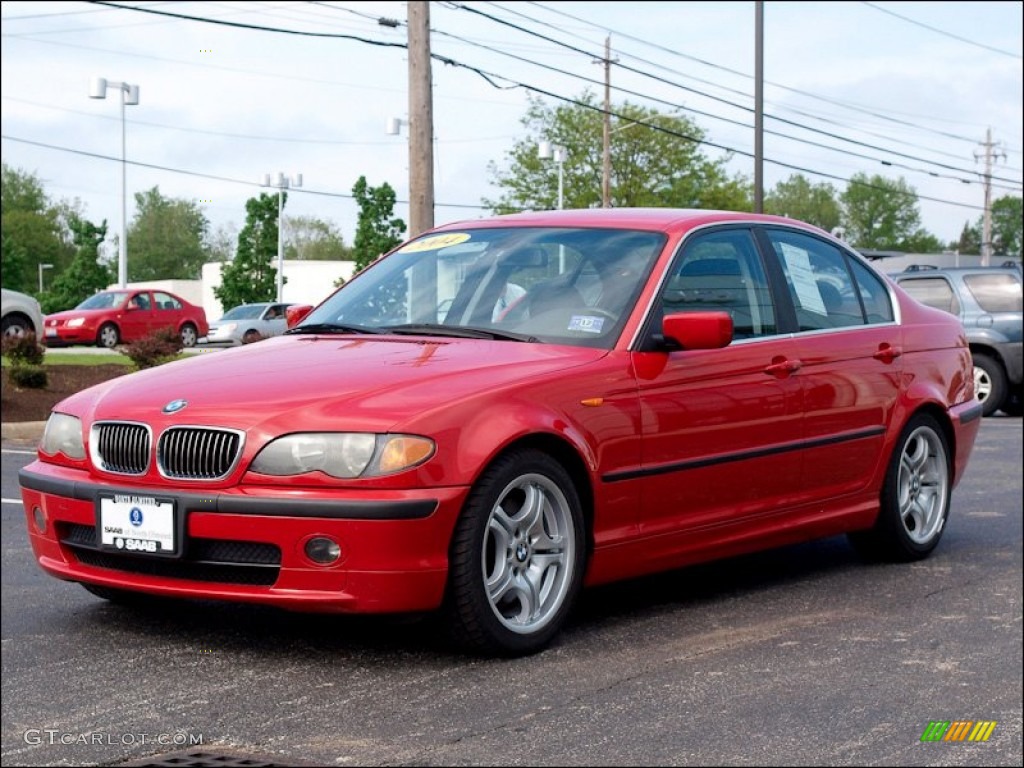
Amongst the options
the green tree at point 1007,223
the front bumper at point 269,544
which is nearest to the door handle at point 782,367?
the green tree at point 1007,223

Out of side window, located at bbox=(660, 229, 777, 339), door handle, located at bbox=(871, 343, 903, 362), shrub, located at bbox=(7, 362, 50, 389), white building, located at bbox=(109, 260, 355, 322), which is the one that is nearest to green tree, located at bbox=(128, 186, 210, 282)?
white building, located at bbox=(109, 260, 355, 322)

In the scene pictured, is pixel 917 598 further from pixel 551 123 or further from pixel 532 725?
pixel 551 123

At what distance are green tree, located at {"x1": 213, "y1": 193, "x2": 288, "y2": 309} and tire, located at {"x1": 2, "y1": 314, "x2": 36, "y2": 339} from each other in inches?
11.5

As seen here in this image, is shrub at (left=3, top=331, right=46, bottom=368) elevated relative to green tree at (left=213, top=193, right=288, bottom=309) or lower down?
lower down

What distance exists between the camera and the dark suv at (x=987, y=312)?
17.8 metres

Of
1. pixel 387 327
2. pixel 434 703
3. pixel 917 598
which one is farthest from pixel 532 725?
pixel 917 598

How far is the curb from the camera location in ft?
8.38

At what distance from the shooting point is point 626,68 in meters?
2.93

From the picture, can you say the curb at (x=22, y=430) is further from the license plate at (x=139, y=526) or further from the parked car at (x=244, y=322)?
the parked car at (x=244, y=322)

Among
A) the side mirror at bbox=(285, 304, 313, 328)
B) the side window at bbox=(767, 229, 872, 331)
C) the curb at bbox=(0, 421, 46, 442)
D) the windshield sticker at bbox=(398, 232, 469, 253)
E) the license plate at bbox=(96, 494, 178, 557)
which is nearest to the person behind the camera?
the curb at bbox=(0, 421, 46, 442)

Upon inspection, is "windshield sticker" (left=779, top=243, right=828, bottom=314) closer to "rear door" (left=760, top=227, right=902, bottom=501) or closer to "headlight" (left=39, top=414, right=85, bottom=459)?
"rear door" (left=760, top=227, right=902, bottom=501)

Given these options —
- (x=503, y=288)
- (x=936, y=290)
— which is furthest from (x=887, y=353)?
(x=936, y=290)

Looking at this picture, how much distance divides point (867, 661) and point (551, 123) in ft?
7.08

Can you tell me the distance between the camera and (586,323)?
4.40 metres
